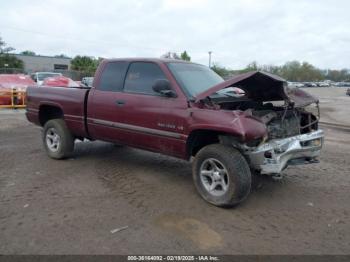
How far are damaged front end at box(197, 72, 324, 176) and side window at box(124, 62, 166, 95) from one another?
926 millimetres

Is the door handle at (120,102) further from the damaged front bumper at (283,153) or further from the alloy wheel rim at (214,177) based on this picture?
the damaged front bumper at (283,153)

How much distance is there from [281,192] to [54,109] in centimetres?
453

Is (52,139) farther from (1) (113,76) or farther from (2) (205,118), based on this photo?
(2) (205,118)

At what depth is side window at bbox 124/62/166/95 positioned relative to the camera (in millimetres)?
5402

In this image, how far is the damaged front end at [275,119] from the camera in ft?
14.7

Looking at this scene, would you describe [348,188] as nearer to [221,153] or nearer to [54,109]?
[221,153]

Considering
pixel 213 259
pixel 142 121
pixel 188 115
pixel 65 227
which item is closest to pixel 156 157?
pixel 142 121

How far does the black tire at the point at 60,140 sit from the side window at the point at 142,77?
1.70m

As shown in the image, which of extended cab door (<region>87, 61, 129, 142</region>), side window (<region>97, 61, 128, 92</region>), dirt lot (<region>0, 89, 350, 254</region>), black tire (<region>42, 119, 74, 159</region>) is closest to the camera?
dirt lot (<region>0, 89, 350, 254</region>)

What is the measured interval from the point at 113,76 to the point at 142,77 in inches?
26.8

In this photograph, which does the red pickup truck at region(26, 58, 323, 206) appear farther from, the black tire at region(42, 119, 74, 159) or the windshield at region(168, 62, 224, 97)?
the black tire at region(42, 119, 74, 159)

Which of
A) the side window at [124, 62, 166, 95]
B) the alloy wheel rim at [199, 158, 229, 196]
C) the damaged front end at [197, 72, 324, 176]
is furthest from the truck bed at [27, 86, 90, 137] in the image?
the alloy wheel rim at [199, 158, 229, 196]

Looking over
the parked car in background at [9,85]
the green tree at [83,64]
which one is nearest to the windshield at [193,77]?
the parked car in background at [9,85]

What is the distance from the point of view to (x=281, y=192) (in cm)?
516
